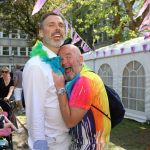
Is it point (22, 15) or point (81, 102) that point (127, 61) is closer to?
point (81, 102)

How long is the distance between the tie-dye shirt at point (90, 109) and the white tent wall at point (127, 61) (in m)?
7.94

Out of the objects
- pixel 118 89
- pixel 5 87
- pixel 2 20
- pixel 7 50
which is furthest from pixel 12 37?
pixel 5 87

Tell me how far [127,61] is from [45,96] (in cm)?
989

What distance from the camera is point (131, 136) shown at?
9516mm

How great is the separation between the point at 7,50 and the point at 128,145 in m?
53.9

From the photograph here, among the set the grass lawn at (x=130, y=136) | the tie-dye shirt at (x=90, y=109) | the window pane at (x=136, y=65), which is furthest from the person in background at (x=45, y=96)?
the window pane at (x=136, y=65)

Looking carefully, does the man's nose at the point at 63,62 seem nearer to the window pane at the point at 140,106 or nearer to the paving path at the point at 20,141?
the paving path at the point at 20,141

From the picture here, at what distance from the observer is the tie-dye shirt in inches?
113

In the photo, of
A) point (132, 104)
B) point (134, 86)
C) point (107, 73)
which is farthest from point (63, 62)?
point (107, 73)

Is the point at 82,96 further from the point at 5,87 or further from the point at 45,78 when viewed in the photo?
the point at 5,87

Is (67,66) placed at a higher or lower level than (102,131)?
higher

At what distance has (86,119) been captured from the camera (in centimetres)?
292

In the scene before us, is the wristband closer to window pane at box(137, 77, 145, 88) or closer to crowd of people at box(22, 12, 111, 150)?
crowd of people at box(22, 12, 111, 150)

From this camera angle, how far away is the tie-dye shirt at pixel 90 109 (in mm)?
2877
